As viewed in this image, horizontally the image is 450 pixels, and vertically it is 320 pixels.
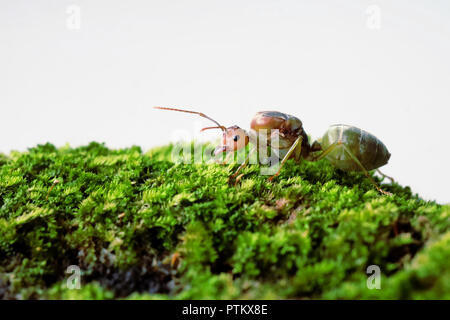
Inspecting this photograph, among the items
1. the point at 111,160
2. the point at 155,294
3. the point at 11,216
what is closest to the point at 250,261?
the point at 155,294

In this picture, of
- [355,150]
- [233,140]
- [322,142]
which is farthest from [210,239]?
[322,142]

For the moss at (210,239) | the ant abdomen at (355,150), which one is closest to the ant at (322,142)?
the ant abdomen at (355,150)

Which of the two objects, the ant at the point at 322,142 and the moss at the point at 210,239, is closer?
the moss at the point at 210,239

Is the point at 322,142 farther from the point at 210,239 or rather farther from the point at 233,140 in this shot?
the point at 210,239

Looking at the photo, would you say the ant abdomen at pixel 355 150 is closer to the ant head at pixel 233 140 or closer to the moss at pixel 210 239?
the moss at pixel 210 239

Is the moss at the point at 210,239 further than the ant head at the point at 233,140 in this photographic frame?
No

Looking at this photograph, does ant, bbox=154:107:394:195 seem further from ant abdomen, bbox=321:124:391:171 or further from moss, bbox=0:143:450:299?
moss, bbox=0:143:450:299

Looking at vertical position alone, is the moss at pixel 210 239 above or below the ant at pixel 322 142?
below

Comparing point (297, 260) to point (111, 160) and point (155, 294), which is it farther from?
point (111, 160)
